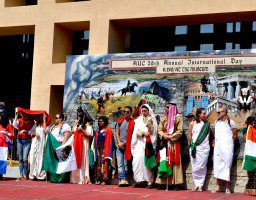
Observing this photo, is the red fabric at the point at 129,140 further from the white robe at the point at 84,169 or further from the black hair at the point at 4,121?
the black hair at the point at 4,121

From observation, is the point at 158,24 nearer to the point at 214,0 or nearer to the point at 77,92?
the point at 214,0

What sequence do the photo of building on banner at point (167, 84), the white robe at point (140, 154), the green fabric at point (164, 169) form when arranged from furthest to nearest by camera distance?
1. the photo of building on banner at point (167, 84)
2. the white robe at point (140, 154)
3. the green fabric at point (164, 169)

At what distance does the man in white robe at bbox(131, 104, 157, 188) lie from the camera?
11.4 metres

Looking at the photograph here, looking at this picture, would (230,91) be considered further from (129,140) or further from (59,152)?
(59,152)

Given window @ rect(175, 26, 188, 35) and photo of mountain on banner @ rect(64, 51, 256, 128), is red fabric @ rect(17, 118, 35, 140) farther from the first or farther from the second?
window @ rect(175, 26, 188, 35)

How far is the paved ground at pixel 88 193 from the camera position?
374 inches

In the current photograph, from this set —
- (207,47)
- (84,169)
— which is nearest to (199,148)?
(84,169)

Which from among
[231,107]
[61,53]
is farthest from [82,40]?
[231,107]

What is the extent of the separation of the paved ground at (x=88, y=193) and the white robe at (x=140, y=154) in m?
0.35

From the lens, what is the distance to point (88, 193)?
1012 cm

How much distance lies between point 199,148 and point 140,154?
131 cm

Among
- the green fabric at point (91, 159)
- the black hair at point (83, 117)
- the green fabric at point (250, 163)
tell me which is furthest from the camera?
the black hair at point (83, 117)

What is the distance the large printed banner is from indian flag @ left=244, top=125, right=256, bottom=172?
0.80m

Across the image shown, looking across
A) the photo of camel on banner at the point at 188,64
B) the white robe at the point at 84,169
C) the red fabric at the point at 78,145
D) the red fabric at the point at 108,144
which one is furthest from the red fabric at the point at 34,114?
the photo of camel on banner at the point at 188,64
